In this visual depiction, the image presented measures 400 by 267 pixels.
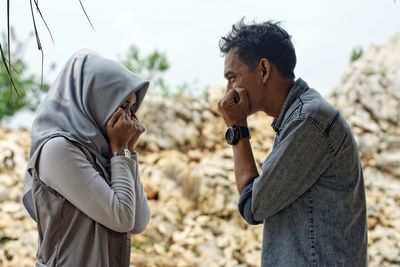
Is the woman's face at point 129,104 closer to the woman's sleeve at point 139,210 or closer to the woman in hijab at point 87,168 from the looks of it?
the woman in hijab at point 87,168

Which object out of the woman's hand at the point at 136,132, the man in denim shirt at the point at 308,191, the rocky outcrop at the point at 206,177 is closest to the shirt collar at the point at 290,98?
the man in denim shirt at the point at 308,191

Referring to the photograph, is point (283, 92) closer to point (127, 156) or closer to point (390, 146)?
point (127, 156)

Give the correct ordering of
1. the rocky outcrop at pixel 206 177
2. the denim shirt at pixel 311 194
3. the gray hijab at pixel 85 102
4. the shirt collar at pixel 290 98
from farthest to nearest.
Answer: the rocky outcrop at pixel 206 177 → the gray hijab at pixel 85 102 → the shirt collar at pixel 290 98 → the denim shirt at pixel 311 194

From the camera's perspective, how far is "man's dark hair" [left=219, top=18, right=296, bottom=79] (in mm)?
1498

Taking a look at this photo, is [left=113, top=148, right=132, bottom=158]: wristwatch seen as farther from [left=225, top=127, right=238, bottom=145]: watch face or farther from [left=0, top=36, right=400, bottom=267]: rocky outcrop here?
[left=0, top=36, right=400, bottom=267]: rocky outcrop

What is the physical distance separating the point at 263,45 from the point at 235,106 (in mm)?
151

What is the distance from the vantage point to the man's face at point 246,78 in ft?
4.91

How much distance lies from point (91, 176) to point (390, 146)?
3.49 m

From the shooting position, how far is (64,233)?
1.52 metres

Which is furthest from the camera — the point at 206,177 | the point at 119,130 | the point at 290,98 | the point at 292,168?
the point at 206,177

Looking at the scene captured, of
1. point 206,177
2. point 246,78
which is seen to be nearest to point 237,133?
point 246,78

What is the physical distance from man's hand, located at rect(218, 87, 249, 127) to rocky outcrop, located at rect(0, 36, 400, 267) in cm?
248

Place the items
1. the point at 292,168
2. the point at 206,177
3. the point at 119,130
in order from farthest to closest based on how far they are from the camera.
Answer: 1. the point at 206,177
2. the point at 119,130
3. the point at 292,168

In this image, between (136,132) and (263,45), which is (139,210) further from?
(263,45)
